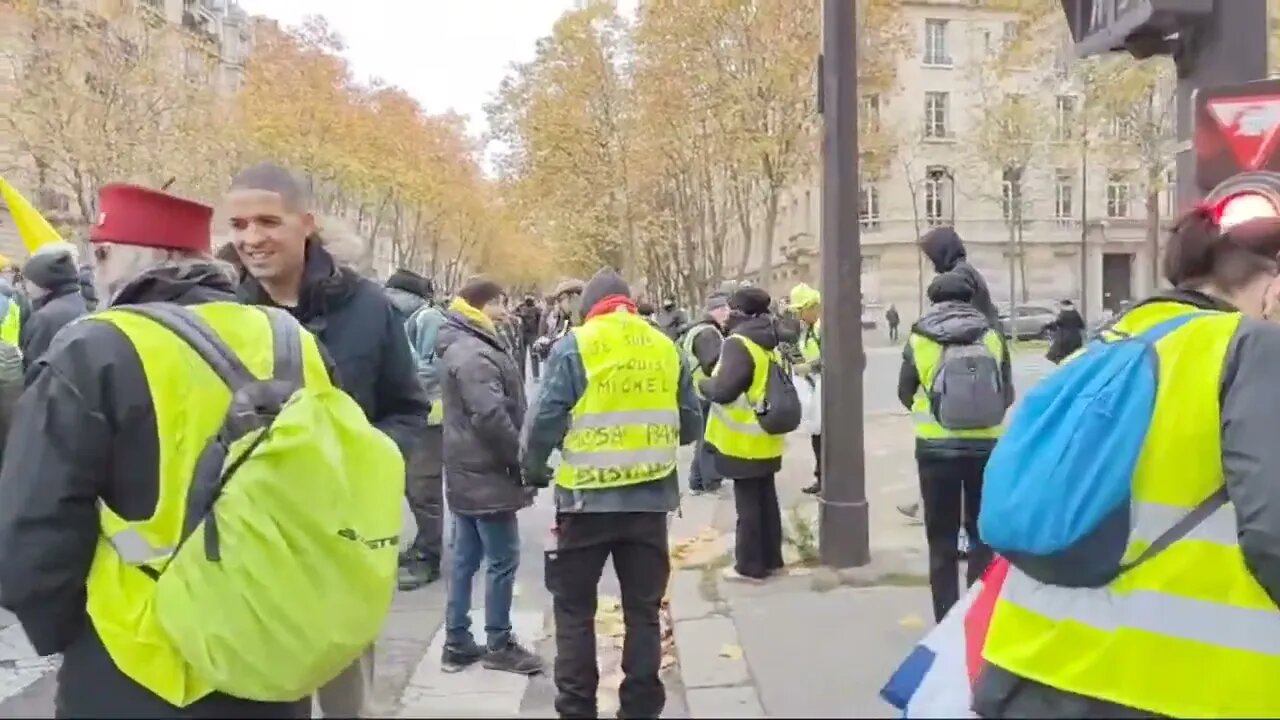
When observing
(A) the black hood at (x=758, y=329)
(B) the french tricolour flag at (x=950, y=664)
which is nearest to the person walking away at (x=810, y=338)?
(A) the black hood at (x=758, y=329)

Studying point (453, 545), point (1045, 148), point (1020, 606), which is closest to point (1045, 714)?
point (1020, 606)

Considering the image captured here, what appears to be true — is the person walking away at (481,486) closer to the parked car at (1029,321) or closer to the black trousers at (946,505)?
the black trousers at (946,505)

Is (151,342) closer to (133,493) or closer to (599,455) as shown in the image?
(133,493)

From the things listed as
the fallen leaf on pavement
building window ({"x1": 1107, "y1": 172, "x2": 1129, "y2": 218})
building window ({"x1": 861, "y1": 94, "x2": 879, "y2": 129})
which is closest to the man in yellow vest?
the fallen leaf on pavement

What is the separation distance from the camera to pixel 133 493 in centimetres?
265

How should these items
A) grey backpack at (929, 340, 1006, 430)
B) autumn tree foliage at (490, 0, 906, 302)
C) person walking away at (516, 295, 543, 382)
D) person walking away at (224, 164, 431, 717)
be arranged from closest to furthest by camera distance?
person walking away at (224, 164, 431, 717), grey backpack at (929, 340, 1006, 430), autumn tree foliage at (490, 0, 906, 302), person walking away at (516, 295, 543, 382)

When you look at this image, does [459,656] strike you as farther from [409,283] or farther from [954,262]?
[409,283]

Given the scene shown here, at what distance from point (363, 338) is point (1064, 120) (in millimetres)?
38245

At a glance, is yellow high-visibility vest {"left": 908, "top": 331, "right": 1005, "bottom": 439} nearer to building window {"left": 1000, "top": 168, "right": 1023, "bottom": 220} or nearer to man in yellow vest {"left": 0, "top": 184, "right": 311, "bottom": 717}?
man in yellow vest {"left": 0, "top": 184, "right": 311, "bottom": 717}

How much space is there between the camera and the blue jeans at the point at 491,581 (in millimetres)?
6457

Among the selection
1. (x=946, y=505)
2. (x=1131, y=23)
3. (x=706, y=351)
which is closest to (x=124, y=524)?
(x=1131, y=23)

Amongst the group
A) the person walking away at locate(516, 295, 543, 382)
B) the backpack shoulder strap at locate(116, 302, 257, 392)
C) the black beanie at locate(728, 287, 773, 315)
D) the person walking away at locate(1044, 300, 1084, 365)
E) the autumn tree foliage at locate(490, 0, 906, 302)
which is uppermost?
the autumn tree foliage at locate(490, 0, 906, 302)

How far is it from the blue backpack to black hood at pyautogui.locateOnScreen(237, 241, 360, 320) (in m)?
2.43

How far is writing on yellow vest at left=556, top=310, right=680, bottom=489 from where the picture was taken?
523cm
